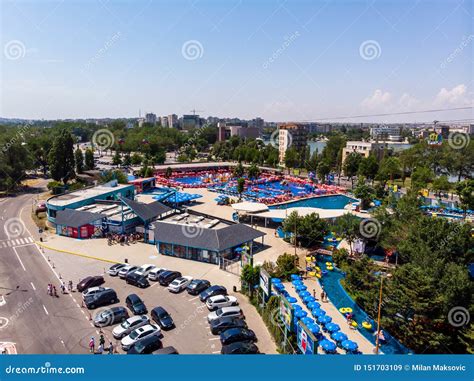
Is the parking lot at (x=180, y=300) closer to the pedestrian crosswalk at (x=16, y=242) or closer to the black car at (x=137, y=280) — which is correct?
the black car at (x=137, y=280)

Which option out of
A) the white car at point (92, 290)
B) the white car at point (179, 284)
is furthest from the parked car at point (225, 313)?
the white car at point (92, 290)

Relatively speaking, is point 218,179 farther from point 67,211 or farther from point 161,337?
point 161,337

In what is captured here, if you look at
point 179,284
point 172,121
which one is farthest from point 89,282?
point 172,121

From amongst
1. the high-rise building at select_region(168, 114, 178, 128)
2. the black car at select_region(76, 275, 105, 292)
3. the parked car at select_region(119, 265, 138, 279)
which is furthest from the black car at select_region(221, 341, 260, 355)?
the high-rise building at select_region(168, 114, 178, 128)

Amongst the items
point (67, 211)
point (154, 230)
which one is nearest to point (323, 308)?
point (154, 230)

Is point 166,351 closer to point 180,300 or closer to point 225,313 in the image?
point 225,313

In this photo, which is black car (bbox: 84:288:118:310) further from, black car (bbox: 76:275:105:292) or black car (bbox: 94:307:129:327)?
black car (bbox: 76:275:105:292)
